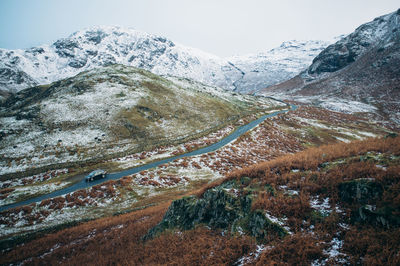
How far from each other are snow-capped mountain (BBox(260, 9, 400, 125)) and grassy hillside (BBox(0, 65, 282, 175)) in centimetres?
7380

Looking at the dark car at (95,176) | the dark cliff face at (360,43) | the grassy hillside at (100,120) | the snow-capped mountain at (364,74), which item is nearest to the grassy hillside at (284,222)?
the dark car at (95,176)

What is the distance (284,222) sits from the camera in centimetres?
709

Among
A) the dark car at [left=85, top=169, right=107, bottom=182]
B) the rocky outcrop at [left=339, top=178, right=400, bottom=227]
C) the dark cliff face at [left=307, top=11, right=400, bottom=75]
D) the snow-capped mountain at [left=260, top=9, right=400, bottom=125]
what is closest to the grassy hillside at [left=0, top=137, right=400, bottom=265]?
the rocky outcrop at [left=339, top=178, right=400, bottom=227]

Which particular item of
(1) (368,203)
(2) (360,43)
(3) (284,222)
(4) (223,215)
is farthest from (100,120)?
(2) (360,43)

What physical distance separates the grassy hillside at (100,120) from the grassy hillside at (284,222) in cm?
3422

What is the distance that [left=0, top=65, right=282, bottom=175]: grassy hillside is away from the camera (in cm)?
4388

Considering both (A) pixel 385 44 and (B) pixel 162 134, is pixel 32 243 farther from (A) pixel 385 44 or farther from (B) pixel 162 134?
(A) pixel 385 44

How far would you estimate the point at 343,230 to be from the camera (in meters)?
6.00

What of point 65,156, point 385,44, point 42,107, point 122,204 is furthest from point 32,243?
point 385,44

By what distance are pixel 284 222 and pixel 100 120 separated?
6510 cm

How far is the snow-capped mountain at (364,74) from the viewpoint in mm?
100006

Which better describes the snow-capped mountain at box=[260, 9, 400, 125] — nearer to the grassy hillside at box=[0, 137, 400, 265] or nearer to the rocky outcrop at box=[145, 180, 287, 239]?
the grassy hillside at box=[0, 137, 400, 265]

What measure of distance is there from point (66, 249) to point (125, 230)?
447cm

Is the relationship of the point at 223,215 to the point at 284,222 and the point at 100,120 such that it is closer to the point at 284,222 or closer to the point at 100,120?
the point at 284,222
